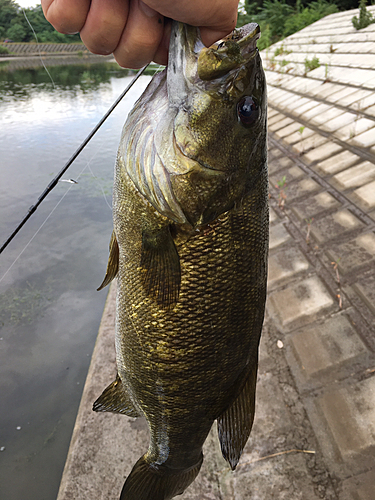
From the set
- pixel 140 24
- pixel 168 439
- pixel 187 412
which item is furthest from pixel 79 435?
pixel 140 24

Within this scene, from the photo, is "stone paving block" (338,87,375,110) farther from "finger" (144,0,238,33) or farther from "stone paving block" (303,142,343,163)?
"finger" (144,0,238,33)

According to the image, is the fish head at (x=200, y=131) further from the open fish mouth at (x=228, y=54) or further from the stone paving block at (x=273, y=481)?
the stone paving block at (x=273, y=481)

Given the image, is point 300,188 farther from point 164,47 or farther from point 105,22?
point 105,22

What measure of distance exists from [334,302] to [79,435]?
2.36 metres

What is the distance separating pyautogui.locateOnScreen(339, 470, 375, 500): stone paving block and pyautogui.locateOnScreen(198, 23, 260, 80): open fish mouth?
236 centimetres

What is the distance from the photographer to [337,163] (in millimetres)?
4785

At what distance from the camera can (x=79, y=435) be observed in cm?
265

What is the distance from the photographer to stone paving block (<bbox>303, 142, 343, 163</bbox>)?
16.7 feet

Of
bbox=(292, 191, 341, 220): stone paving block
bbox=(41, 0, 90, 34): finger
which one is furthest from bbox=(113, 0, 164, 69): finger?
bbox=(292, 191, 341, 220): stone paving block

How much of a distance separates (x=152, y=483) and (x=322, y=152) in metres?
4.86

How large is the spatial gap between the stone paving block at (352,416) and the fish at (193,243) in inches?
49.0

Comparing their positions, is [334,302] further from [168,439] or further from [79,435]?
[79,435]

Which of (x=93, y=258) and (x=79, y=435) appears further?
(x=93, y=258)

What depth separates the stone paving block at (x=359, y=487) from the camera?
207cm
